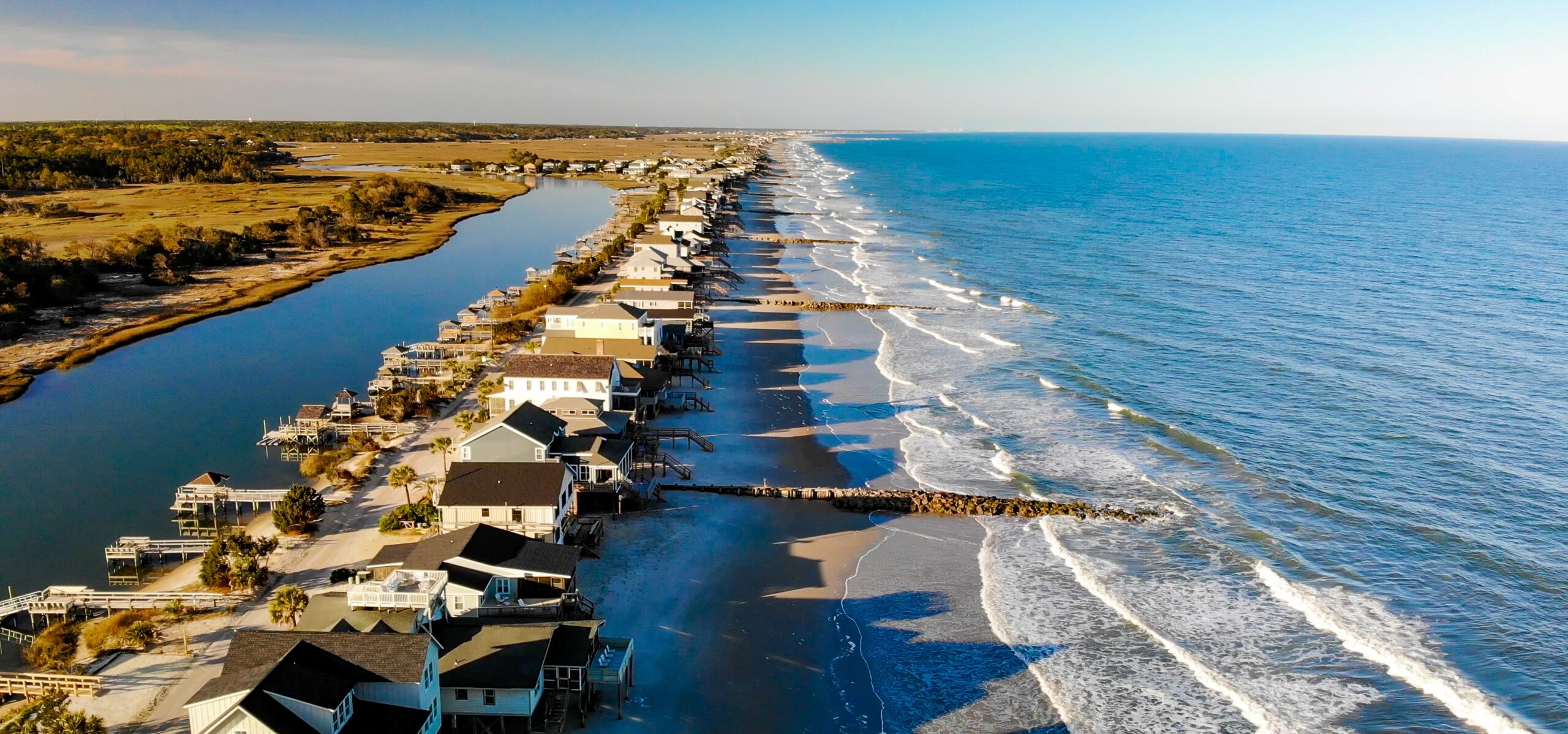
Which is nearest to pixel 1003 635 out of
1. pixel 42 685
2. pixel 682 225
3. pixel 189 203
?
pixel 42 685

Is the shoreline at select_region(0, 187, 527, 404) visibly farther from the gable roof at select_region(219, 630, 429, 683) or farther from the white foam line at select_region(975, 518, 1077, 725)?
the white foam line at select_region(975, 518, 1077, 725)

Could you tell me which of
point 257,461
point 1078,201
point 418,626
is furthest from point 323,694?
point 1078,201

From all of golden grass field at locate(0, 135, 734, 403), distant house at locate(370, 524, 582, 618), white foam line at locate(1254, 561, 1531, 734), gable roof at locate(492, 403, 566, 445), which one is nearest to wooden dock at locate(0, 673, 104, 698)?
distant house at locate(370, 524, 582, 618)

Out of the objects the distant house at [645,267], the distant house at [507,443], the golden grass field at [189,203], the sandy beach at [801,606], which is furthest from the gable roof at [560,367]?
the golden grass field at [189,203]

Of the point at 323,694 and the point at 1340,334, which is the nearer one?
the point at 323,694

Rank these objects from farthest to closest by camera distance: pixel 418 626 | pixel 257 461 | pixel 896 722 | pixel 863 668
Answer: pixel 257 461 → pixel 863 668 → pixel 896 722 → pixel 418 626

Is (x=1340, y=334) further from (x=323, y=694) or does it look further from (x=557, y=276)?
(x=323, y=694)
